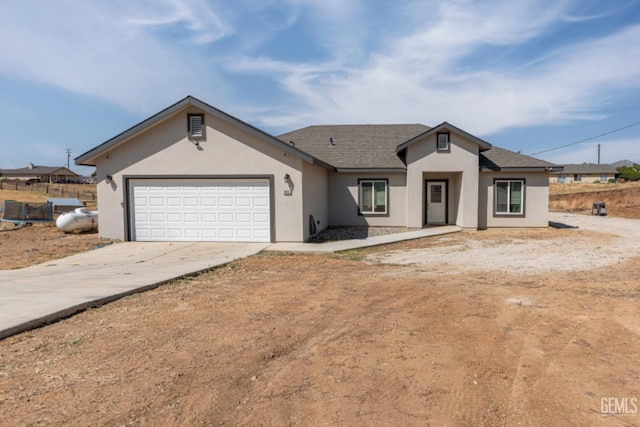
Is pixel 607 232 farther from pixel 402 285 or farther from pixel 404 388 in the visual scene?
pixel 404 388

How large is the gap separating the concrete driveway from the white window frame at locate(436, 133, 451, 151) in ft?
29.8

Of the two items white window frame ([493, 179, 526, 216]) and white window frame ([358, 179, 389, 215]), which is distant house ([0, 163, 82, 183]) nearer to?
white window frame ([358, 179, 389, 215])

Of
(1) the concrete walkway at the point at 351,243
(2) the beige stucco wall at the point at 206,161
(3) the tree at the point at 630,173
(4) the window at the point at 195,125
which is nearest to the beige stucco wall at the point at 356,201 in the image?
(1) the concrete walkway at the point at 351,243

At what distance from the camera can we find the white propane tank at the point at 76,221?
16359 millimetres

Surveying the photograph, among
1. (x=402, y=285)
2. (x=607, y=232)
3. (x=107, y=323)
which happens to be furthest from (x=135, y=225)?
(x=607, y=232)

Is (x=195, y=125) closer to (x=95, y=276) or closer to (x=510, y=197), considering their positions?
(x=95, y=276)

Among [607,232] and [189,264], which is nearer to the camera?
[189,264]

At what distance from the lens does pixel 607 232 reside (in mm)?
16688

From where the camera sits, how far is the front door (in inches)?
759

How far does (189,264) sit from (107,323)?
438cm

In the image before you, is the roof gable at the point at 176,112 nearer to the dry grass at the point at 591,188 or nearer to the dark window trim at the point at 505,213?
the dark window trim at the point at 505,213

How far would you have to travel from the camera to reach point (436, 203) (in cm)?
1941

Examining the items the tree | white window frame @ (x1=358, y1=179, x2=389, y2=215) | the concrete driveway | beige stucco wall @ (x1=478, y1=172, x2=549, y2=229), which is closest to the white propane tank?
the concrete driveway

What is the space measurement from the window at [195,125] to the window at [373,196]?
791 centimetres
